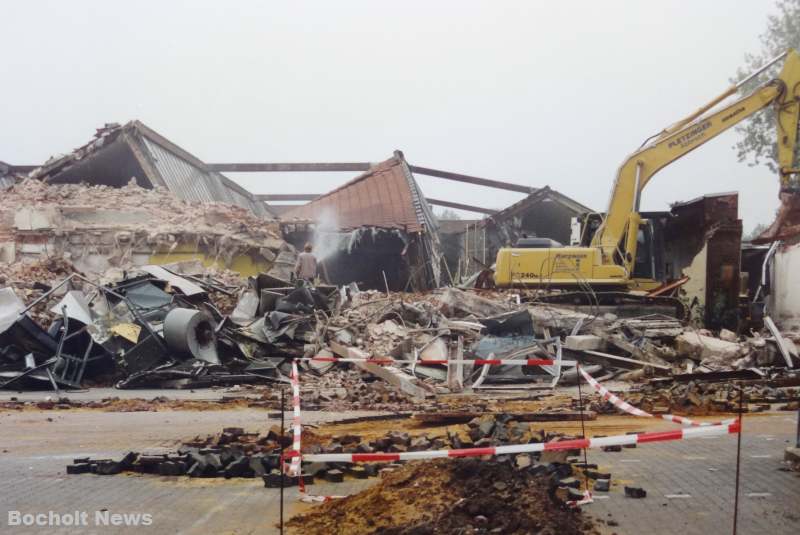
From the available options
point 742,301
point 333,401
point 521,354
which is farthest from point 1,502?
point 742,301

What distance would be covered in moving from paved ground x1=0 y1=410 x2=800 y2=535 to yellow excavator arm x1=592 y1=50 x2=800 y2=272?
8.10m

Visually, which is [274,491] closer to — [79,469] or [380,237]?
[79,469]

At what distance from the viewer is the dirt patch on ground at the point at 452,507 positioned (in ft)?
12.9

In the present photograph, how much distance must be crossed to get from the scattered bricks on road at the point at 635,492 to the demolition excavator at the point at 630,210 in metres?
10.2

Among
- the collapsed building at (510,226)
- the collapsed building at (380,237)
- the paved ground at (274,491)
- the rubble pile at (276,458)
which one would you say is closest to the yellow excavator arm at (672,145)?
the collapsed building at (380,237)

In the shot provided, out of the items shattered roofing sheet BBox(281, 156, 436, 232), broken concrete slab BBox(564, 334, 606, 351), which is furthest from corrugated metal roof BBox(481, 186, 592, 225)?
broken concrete slab BBox(564, 334, 606, 351)

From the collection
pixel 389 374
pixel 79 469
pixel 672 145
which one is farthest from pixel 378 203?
pixel 79 469

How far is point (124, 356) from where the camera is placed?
11969 mm

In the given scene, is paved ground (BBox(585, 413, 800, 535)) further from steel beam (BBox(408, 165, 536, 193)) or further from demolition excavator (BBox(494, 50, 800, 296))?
steel beam (BBox(408, 165, 536, 193))

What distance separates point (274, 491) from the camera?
509 cm

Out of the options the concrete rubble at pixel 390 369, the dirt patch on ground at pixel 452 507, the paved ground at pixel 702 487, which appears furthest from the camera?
the concrete rubble at pixel 390 369

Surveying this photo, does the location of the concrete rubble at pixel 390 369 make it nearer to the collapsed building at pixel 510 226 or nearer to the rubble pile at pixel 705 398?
the rubble pile at pixel 705 398

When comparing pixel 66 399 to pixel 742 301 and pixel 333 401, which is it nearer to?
pixel 333 401

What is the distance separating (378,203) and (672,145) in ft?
35.1
